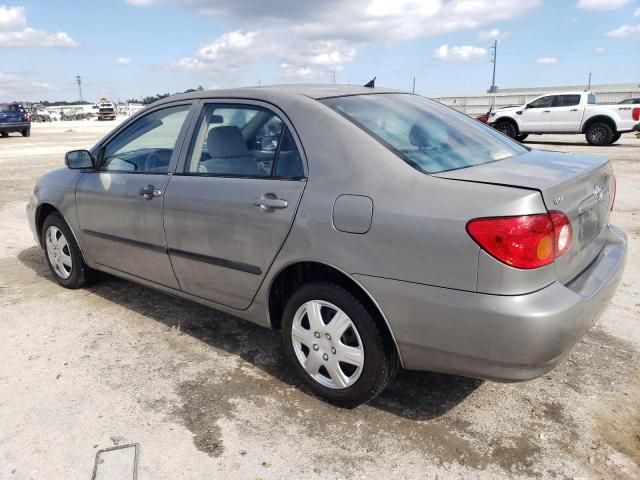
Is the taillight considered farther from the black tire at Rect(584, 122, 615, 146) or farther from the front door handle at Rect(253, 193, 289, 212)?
the black tire at Rect(584, 122, 615, 146)

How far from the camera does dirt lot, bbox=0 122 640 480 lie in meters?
2.37

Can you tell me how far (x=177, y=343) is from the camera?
11.7 ft

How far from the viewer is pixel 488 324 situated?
7.11ft

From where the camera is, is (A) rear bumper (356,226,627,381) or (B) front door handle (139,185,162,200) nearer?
(A) rear bumper (356,226,627,381)

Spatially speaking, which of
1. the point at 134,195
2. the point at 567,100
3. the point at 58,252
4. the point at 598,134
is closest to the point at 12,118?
→ the point at 567,100

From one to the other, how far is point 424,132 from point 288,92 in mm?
793

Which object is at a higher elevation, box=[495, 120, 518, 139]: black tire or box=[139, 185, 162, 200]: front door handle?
box=[495, 120, 518, 139]: black tire

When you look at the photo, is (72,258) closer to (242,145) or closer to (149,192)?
(149,192)

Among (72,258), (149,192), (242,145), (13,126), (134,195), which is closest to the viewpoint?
(242,145)

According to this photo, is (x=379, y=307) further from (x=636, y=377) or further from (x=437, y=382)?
(x=636, y=377)

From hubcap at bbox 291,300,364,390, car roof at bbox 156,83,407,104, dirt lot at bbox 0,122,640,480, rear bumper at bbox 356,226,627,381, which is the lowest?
dirt lot at bbox 0,122,640,480

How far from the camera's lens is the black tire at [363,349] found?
2521mm

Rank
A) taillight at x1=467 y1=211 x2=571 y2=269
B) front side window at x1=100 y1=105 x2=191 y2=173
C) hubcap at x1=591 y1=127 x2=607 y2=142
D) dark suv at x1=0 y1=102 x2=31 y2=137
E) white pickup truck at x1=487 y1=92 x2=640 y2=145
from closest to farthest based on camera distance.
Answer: taillight at x1=467 y1=211 x2=571 y2=269
front side window at x1=100 y1=105 x2=191 y2=173
white pickup truck at x1=487 y1=92 x2=640 y2=145
hubcap at x1=591 y1=127 x2=607 y2=142
dark suv at x1=0 y1=102 x2=31 y2=137

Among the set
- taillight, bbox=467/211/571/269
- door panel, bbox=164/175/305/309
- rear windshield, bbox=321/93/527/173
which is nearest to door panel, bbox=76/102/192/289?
door panel, bbox=164/175/305/309
